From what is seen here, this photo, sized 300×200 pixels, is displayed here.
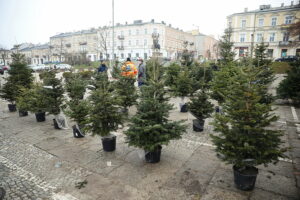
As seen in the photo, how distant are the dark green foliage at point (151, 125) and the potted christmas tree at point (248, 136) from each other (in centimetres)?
114

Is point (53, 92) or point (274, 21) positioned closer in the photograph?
point (53, 92)

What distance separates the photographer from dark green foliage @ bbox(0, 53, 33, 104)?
969 cm

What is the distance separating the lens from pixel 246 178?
358 cm

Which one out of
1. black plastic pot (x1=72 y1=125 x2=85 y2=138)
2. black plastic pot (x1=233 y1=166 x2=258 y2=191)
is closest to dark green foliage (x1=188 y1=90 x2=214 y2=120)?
black plastic pot (x1=233 y1=166 x2=258 y2=191)

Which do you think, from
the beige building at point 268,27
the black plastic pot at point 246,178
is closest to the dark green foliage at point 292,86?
the black plastic pot at point 246,178

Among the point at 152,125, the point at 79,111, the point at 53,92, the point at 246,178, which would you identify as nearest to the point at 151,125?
the point at 152,125

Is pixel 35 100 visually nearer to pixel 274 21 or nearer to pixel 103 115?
pixel 103 115

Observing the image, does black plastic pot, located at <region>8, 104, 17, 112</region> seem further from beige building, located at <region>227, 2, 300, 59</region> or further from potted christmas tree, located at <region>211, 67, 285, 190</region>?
beige building, located at <region>227, 2, 300, 59</region>

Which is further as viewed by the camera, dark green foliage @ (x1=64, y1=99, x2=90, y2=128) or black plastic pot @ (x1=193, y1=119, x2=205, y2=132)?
black plastic pot @ (x1=193, y1=119, x2=205, y2=132)

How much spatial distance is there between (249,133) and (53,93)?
6.87 m

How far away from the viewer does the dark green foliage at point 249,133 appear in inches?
132

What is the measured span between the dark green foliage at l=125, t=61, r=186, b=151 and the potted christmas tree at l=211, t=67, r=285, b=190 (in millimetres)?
1141

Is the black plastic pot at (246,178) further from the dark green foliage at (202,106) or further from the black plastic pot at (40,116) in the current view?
the black plastic pot at (40,116)

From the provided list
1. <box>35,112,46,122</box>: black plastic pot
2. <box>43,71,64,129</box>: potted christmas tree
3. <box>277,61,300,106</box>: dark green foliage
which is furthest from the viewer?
<box>277,61,300,106</box>: dark green foliage
